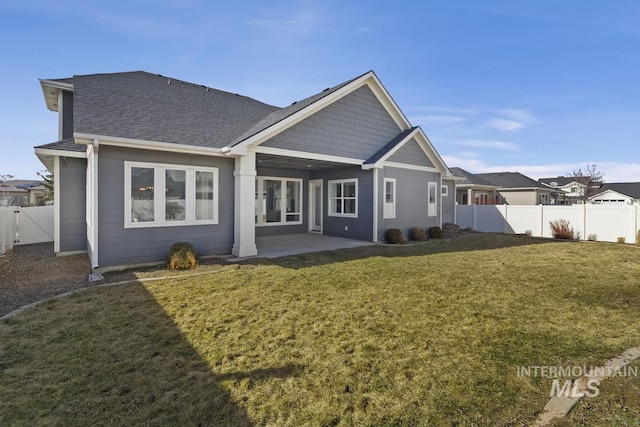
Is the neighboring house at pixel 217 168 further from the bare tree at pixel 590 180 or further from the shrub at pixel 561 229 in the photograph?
the bare tree at pixel 590 180

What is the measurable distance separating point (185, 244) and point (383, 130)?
9707 millimetres

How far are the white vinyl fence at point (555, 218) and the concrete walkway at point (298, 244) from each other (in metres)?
10.6

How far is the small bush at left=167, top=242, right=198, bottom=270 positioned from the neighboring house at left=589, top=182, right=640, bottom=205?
51413mm

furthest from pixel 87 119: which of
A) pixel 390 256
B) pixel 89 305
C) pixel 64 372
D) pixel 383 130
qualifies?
pixel 383 130

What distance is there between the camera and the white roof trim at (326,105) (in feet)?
30.3

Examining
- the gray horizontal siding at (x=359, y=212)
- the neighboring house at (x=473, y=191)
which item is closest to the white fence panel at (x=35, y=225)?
the gray horizontal siding at (x=359, y=212)

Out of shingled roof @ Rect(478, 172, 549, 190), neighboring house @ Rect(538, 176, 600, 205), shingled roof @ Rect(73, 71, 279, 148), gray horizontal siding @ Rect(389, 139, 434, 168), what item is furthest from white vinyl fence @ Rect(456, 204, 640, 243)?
neighboring house @ Rect(538, 176, 600, 205)

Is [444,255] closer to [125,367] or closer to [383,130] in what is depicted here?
[383,130]

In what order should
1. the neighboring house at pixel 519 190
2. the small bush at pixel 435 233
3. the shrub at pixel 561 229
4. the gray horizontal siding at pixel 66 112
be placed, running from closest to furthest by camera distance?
the gray horizontal siding at pixel 66 112 → the small bush at pixel 435 233 → the shrub at pixel 561 229 → the neighboring house at pixel 519 190

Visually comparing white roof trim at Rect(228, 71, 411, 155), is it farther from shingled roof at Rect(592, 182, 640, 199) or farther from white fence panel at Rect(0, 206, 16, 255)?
shingled roof at Rect(592, 182, 640, 199)

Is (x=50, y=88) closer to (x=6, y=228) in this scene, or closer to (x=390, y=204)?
(x=6, y=228)

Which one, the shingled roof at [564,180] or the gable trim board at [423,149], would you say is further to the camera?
the shingled roof at [564,180]

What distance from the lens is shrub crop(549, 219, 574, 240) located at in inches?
597

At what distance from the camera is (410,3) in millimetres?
11438
